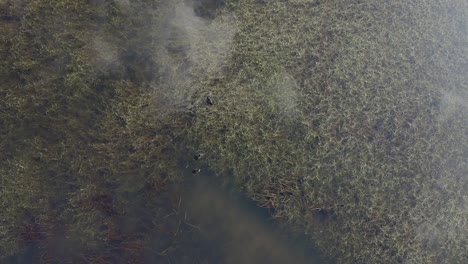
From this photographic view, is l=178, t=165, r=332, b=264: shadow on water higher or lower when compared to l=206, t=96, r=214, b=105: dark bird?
lower

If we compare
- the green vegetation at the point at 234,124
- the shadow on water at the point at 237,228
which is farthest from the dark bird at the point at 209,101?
the shadow on water at the point at 237,228

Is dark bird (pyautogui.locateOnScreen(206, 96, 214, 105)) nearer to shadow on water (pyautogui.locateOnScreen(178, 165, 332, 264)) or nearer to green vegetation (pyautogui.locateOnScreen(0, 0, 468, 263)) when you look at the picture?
green vegetation (pyautogui.locateOnScreen(0, 0, 468, 263))

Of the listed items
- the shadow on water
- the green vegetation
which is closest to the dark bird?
the green vegetation

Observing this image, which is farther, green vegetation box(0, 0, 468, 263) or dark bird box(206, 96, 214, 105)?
dark bird box(206, 96, 214, 105)

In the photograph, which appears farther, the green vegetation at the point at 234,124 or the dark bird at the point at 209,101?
the dark bird at the point at 209,101

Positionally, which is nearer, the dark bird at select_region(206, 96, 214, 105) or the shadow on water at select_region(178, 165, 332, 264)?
the shadow on water at select_region(178, 165, 332, 264)

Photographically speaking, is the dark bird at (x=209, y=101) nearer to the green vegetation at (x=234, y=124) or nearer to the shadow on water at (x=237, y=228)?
the green vegetation at (x=234, y=124)

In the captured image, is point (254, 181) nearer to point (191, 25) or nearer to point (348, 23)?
point (191, 25)

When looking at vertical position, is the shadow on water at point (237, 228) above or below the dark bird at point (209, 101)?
below

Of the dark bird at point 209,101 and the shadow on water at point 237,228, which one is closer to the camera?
the shadow on water at point 237,228
